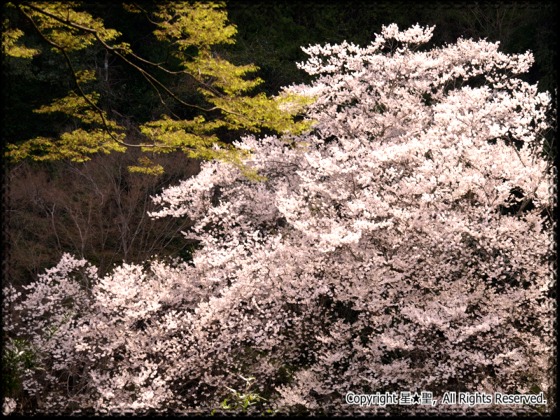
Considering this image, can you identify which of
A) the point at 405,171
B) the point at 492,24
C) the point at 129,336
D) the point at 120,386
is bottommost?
the point at 120,386

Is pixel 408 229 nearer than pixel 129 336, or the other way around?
pixel 408 229

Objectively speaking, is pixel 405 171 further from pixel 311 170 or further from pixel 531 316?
pixel 531 316

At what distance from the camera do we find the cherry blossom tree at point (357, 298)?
8617mm

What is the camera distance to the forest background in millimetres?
13055

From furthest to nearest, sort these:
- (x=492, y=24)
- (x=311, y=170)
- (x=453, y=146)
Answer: (x=492, y=24)
(x=311, y=170)
(x=453, y=146)

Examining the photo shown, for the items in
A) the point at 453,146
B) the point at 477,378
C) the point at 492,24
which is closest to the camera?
the point at 477,378

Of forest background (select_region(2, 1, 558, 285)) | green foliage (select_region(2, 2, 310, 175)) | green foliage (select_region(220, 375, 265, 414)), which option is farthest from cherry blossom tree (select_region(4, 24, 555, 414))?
→ forest background (select_region(2, 1, 558, 285))

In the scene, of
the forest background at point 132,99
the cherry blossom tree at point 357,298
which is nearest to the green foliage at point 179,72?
the cherry blossom tree at point 357,298

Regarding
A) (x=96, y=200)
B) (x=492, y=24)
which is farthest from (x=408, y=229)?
(x=492, y=24)

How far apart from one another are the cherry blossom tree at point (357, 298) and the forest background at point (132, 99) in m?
1.28

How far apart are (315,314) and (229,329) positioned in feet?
4.93

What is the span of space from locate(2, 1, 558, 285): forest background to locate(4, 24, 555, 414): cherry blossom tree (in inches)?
50.6

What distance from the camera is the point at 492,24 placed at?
72.2 ft

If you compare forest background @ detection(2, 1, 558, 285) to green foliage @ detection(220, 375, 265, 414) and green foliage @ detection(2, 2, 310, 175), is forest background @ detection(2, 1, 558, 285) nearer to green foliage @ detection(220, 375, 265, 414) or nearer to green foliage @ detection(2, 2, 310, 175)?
green foliage @ detection(2, 2, 310, 175)
